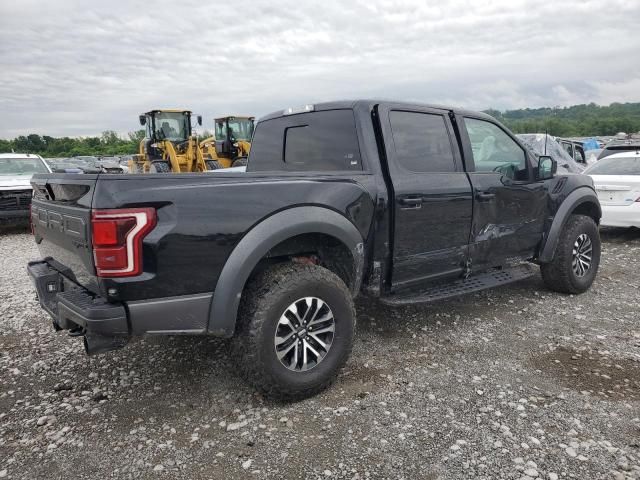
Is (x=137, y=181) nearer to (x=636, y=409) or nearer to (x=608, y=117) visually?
(x=636, y=409)

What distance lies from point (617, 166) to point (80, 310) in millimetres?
8527

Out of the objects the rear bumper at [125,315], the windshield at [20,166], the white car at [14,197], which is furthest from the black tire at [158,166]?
the rear bumper at [125,315]

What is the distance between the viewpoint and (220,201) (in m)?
2.69

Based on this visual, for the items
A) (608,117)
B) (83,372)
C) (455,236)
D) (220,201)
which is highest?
(608,117)

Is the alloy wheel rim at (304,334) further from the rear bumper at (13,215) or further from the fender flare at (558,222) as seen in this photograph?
the rear bumper at (13,215)

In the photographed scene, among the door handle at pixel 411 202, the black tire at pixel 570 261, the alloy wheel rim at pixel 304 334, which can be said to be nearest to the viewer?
the alloy wheel rim at pixel 304 334

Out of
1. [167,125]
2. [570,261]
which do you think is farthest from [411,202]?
[167,125]

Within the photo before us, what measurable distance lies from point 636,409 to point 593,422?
14.4 inches

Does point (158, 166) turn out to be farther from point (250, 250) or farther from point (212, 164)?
point (250, 250)

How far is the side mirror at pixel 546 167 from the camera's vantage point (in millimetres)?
4594

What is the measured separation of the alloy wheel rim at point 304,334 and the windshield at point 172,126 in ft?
44.6

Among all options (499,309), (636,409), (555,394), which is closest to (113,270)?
(555,394)

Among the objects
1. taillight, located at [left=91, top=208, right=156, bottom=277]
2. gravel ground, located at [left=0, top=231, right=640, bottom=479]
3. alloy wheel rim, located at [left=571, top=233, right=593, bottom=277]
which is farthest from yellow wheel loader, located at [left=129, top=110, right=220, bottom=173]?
taillight, located at [left=91, top=208, right=156, bottom=277]

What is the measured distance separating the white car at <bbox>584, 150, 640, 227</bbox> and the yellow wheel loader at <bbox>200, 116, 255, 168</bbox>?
9.59 m
